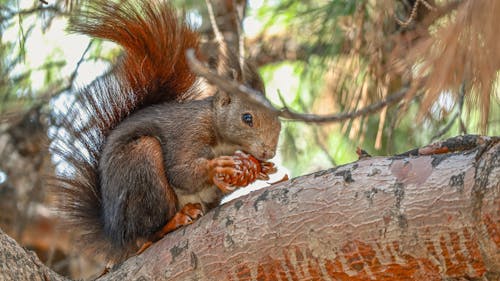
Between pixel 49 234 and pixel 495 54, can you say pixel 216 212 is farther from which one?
pixel 49 234

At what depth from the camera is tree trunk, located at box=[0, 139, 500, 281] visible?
54.9 inches

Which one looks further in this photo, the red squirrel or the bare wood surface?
the red squirrel

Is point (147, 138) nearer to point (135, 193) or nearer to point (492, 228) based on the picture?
point (135, 193)

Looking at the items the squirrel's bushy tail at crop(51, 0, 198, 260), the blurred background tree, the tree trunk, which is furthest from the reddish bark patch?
the squirrel's bushy tail at crop(51, 0, 198, 260)

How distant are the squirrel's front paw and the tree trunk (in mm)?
187

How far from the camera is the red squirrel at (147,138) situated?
6.55ft

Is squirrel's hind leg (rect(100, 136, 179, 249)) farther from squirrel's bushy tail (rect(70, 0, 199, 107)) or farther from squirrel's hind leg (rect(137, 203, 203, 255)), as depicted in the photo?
squirrel's bushy tail (rect(70, 0, 199, 107))

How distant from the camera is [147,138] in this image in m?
2.09

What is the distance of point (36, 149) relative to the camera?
10.1 ft

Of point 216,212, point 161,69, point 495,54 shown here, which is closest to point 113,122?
point 161,69

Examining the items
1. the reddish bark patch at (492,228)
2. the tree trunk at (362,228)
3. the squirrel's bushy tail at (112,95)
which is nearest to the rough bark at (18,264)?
the tree trunk at (362,228)

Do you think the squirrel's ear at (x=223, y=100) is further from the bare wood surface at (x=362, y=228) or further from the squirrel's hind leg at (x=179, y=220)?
the bare wood surface at (x=362, y=228)

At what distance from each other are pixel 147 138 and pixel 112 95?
21 centimetres

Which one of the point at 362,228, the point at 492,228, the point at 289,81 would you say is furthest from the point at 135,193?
the point at 289,81
